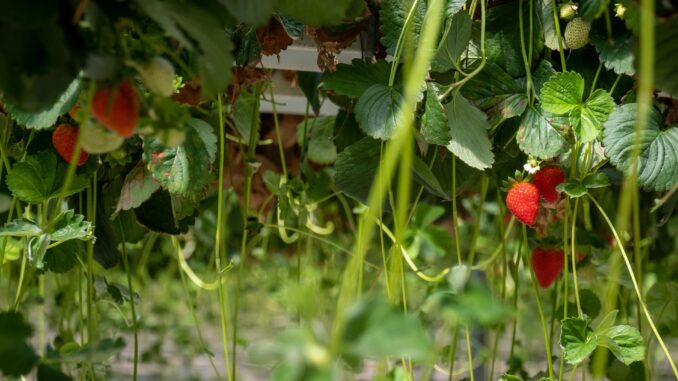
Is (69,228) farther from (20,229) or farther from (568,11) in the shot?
(568,11)

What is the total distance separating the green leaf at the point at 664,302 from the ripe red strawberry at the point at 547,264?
0.23 m

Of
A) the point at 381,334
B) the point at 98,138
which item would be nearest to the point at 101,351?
the point at 98,138

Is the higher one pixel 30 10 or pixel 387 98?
pixel 30 10

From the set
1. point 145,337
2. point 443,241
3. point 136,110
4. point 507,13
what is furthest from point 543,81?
point 145,337

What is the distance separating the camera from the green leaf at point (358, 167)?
0.89 meters

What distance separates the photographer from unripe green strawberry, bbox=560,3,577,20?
0.85 metres

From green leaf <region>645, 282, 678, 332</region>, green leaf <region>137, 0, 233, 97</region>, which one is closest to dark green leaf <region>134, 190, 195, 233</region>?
green leaf <region>137, 0, 233, 97</region>

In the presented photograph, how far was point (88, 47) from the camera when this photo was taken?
18.8 inches

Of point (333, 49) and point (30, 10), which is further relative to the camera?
point (333, 49)

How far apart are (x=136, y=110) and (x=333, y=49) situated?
0.51m

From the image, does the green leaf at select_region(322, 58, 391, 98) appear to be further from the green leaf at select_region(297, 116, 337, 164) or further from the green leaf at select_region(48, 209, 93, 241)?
the green leaf at select_region(297, 116, 337, 164)

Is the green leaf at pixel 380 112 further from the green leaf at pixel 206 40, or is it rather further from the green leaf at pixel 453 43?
the green leaf at pixel 206 40

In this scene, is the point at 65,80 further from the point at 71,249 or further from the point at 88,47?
the point at 71,249

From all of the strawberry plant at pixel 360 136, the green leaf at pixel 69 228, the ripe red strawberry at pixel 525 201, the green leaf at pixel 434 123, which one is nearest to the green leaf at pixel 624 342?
the strawberry plant at pixel 360 136
